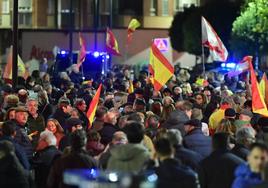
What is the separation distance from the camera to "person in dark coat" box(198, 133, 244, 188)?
406 inches

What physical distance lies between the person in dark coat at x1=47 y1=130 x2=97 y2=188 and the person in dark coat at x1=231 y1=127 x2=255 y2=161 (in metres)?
1.70

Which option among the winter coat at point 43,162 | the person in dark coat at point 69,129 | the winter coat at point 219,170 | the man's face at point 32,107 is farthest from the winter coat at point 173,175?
the man's face at point 32,107

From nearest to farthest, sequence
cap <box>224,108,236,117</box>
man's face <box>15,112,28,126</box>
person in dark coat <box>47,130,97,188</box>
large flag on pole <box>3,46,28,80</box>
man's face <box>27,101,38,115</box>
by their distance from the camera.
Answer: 1. person in dark coat <box>47,130,97,188</box>
2. man's face <box>15,112,28,126</box>
3. cap <box>224,108,236,117</box>
4. man's face <box>27,101,38,115</box>
5. large flag on pole <box>3,46,28,80</box>

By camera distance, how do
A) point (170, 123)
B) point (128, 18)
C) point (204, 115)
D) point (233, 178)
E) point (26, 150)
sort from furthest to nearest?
point (128, 18) < point (204, 115) < point (170, 123) < point (26, 150) < point (233, 178)

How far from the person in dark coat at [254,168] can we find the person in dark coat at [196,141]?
8.62ft

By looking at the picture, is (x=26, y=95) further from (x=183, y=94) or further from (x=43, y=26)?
(x=43, y=26)

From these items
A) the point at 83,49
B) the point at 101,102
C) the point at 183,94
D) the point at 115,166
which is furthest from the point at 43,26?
the point at 115,166

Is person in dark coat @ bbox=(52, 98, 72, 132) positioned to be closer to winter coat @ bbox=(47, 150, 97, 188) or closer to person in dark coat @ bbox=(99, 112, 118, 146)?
person in dark coat @ bbox=(99, 112, 118, 146)

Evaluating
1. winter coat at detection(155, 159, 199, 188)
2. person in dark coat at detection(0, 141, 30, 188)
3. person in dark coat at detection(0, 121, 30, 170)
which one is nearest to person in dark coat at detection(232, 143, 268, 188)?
winter coat at detection(155, 159, 199, 188)

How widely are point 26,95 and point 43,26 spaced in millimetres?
45616

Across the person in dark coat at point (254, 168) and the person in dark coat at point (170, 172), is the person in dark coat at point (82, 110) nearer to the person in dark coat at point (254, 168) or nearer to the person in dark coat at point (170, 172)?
the person in dark coat at point (170, 172)

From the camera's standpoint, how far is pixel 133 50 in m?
61.4

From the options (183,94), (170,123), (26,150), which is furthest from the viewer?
(183,94)

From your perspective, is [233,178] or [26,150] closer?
[233,178]
